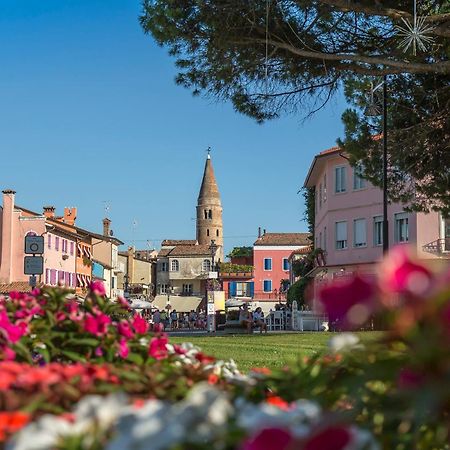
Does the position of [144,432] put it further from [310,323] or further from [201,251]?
[201,251]

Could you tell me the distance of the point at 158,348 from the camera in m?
3.54

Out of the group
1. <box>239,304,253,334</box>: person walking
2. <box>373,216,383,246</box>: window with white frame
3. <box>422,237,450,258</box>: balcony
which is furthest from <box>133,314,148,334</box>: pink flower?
<box>373,216,383,246</box>: window with white frame

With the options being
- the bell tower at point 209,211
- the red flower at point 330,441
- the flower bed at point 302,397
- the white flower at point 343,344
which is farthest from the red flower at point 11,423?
the bell tower at point 209,211

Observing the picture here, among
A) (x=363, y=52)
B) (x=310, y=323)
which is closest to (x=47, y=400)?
(x=363, y=52)

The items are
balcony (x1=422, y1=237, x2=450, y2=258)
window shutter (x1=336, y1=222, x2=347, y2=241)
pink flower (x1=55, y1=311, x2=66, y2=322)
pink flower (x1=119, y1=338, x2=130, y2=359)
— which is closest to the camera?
pink flower (x1=119, y1=338, x2=130, y2=359)

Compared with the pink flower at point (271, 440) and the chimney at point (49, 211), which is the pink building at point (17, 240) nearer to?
the chimney at point (49, 211)

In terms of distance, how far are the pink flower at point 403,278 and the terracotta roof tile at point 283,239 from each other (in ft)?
312

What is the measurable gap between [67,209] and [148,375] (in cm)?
8123

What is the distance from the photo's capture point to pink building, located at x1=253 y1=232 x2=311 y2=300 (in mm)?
96938

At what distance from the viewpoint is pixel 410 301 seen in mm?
1799

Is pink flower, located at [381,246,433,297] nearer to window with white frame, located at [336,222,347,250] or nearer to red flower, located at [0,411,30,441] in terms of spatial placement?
red flower, located at [0,411,30,441]

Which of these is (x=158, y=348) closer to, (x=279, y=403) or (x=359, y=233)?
(x=279, y=403)

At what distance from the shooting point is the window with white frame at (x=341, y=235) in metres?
47.8

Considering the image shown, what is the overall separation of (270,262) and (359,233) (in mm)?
51335
